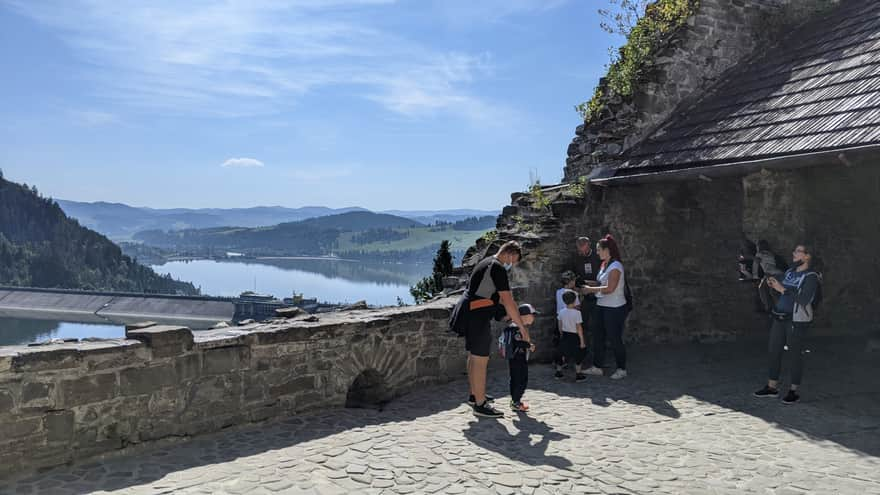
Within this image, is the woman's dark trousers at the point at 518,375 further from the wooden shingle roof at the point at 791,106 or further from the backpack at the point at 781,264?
the wooden shingle roof at the point at 791,106

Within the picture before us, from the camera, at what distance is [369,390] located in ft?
21.7

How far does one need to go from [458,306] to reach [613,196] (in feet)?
14.2

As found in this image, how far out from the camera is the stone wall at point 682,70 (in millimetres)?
10289

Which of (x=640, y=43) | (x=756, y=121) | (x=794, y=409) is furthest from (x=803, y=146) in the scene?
(x=640, y=43)

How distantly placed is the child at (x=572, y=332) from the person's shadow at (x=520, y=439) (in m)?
1.66

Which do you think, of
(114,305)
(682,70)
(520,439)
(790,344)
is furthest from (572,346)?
(114,305)

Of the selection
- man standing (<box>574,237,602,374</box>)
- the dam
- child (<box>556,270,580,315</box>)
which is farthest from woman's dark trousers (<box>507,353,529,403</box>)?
the dam

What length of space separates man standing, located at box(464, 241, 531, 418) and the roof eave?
3593mm

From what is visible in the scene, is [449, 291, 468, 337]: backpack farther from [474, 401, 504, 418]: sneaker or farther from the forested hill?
the forested hill

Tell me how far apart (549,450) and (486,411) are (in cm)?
99

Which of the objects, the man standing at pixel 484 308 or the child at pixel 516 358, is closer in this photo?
the man standing at pixel 484 308

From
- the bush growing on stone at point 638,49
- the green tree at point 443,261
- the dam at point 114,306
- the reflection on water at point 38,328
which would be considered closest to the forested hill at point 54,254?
the dam at point 114,306

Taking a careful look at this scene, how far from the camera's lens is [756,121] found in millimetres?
8773

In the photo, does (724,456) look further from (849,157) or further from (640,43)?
(640,43)
